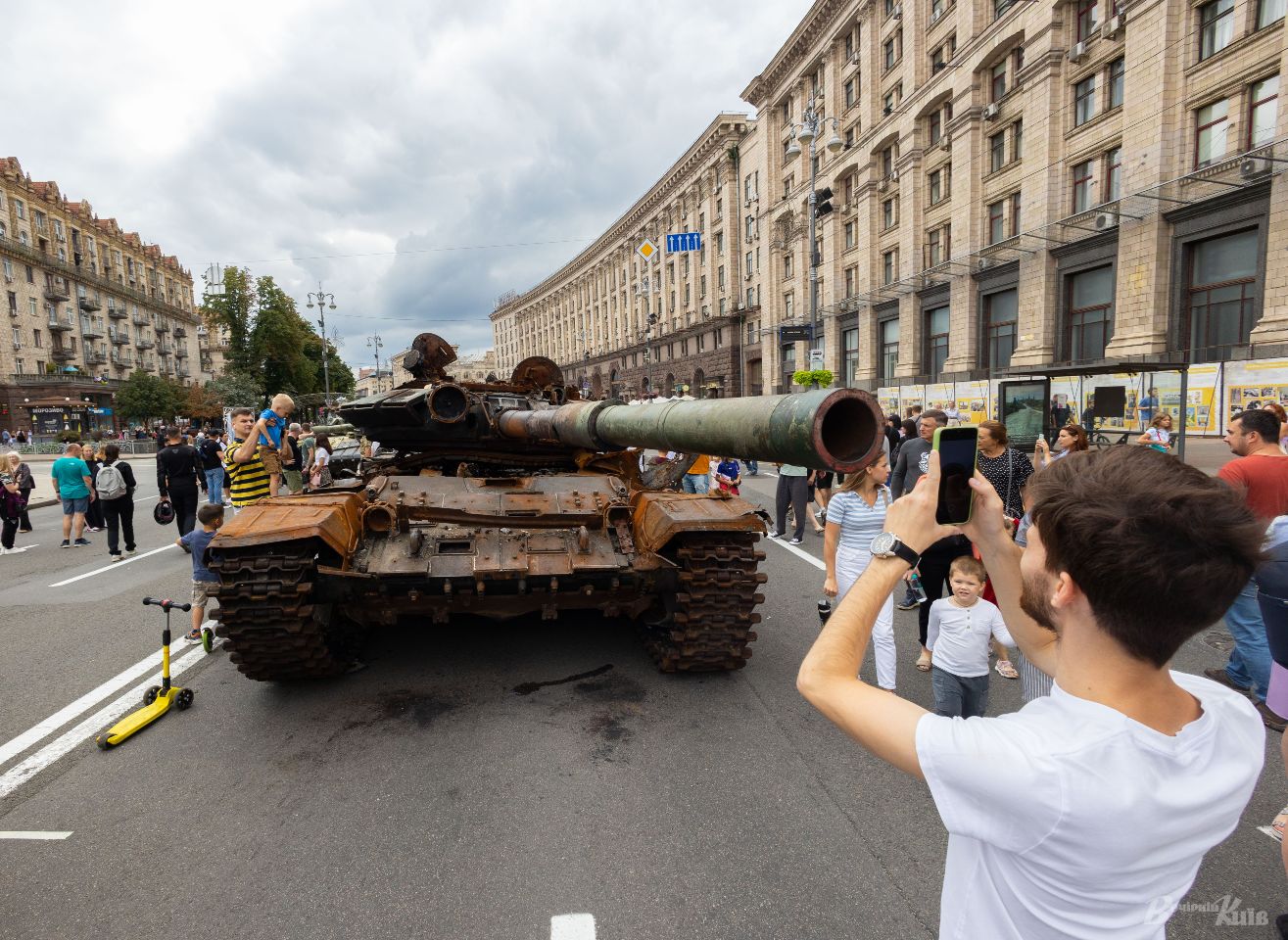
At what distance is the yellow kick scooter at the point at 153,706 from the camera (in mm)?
4243

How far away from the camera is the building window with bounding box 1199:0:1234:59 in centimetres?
1719

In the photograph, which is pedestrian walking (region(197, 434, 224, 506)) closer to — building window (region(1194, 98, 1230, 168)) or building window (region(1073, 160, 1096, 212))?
building window (region(1194, 98, 1230, 168))

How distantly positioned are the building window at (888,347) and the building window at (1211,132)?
46.8 ft

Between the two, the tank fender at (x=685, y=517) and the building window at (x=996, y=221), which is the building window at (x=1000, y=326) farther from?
the tank fender at (x=685, y=517)

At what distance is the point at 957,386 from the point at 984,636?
17.6 meters

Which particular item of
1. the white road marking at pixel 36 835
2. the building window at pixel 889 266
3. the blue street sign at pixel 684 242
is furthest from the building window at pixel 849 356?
the white road marking at pixel 36 835

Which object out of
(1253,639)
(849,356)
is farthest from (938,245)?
(1253,639)

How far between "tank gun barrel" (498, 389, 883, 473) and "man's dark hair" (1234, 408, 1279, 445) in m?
3.87

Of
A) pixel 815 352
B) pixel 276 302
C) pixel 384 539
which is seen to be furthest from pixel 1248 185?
pixel 276 302

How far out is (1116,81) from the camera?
20453mm

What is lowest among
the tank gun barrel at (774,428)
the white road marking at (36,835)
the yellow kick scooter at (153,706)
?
the white road marking at (36,835)

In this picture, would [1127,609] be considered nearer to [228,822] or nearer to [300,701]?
[228,822]

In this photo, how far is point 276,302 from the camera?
Result: 44.6m

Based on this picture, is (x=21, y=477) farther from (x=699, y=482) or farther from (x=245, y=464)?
(x=699, y=482)
